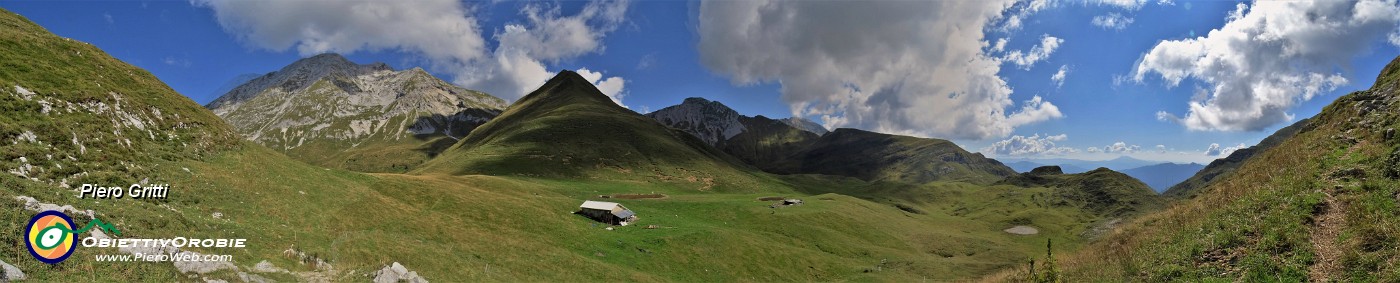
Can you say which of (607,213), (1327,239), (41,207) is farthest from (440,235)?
(1327,239)

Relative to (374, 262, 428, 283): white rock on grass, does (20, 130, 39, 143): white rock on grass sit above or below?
above

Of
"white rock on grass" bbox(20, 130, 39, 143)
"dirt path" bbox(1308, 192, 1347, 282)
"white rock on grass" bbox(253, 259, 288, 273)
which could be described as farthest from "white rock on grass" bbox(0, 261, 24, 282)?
"dirt path" bbox(1308, 192, 1347, 282)

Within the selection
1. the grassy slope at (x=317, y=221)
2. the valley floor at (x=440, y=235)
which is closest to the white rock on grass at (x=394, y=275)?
the valley floor at (x=440, y=235)

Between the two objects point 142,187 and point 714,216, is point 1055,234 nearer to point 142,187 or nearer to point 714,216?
point 714,216

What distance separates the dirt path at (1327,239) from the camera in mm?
16266

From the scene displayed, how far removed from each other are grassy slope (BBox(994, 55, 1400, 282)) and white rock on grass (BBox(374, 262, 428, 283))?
3555cm

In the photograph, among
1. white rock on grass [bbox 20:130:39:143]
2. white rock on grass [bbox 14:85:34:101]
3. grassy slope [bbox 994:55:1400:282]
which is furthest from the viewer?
white rock on grass [bbox 14:85:34:101]

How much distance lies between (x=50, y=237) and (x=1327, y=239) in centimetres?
4635

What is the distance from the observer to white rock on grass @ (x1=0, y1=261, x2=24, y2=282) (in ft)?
50.7

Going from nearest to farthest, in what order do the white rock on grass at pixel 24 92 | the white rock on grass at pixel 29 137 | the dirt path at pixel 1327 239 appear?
the dirt path at pixel 1327 239
the white rock on grass at pixel 29 137
the white rock on grass at pixel 24 92

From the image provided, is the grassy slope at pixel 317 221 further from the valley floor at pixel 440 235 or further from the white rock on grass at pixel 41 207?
the white rock on grass at pixel 41 207

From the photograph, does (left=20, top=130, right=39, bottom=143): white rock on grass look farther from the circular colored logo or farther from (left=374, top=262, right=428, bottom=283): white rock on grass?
(left=374, top=262, right=428, bottom=283): white rock on grass

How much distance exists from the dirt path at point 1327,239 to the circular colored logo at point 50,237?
4339cm

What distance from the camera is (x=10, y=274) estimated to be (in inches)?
615
